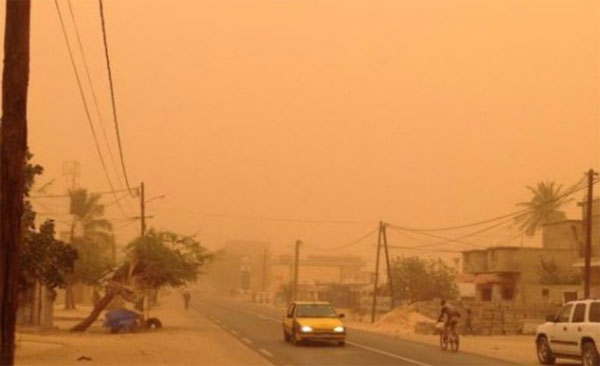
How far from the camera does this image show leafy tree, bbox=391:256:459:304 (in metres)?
80.1

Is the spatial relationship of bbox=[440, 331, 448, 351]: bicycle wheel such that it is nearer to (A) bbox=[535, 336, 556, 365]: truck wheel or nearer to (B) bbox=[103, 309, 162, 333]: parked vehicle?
(A) bbox=[535, 336, 556, 365]: truck wheel

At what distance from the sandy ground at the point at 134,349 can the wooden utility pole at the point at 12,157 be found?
1086 cm

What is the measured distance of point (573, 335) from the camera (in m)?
23.5

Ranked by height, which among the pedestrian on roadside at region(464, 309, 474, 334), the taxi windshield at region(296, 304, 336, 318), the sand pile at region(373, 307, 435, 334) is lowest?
the sand pile at region(373, 307, 435, 334)

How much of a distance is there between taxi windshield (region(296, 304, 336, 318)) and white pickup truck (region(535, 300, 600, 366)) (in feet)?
29.4

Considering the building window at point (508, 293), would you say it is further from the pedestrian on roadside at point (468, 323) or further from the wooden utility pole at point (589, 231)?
the wooden utility pole at point (589, 231)

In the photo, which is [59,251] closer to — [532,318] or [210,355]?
[210,355]

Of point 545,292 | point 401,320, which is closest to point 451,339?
point 401,320

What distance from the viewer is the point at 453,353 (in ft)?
98.0

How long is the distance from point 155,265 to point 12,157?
29.6 m

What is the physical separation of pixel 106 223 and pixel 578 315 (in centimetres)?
5572

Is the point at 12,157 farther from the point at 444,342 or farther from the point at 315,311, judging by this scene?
the point at 444,342

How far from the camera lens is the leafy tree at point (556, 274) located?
221 ft

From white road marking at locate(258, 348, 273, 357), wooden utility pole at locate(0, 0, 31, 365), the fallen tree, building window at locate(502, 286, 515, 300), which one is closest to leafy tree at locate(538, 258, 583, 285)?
building window at locate(502, 286, 515, 300)
